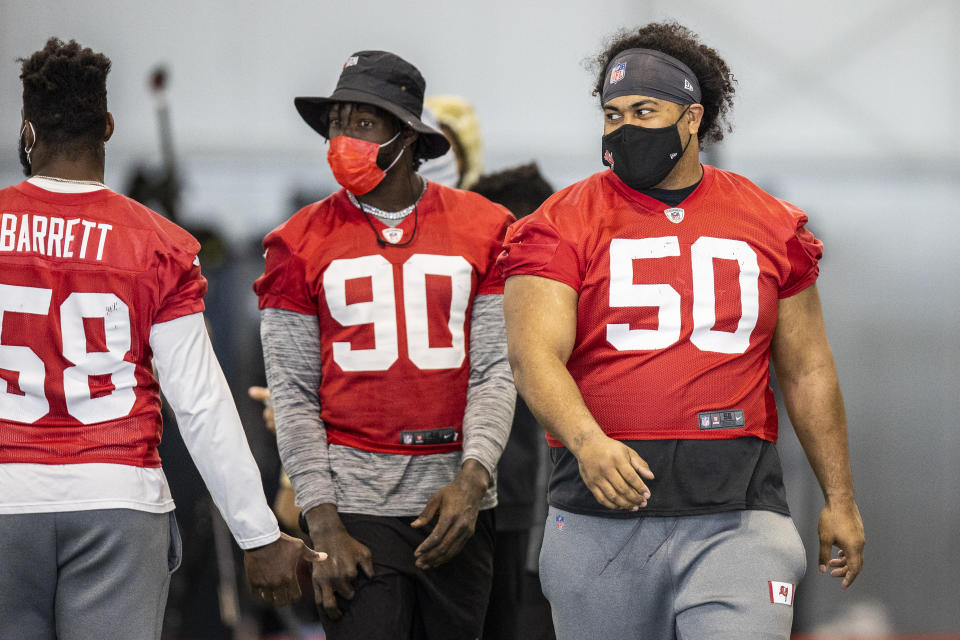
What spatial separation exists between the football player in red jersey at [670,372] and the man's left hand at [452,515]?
1.20ft

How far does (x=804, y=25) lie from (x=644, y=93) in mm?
3818

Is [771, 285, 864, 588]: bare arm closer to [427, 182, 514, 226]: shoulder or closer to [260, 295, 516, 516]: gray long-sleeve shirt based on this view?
[260, 295, 516, 516]: gray long-sleeve shirt

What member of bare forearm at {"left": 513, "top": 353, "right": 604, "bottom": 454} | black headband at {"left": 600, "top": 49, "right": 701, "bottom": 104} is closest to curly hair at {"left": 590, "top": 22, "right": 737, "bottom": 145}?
black headband at {"left": 600, "top": 49, "right": 701, "bottom": 104}

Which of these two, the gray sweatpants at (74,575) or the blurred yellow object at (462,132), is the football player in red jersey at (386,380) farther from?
the blurred yellow object at (462,132)

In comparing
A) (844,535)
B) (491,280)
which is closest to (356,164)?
(491,280)

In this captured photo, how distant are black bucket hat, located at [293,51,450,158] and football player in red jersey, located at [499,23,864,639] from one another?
2.08ft

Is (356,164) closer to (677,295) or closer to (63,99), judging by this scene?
(63,99)

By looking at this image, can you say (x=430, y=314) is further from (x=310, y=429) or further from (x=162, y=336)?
(x=162, y=336)

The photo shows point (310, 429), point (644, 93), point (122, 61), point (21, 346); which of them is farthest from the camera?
point (122, 61)

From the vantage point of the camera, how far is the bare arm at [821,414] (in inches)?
96.6

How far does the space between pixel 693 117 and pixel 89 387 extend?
1.34m

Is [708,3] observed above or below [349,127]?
above

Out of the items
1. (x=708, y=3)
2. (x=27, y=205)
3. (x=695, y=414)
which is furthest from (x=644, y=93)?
(x=708, y=3)

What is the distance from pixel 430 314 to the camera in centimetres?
284
